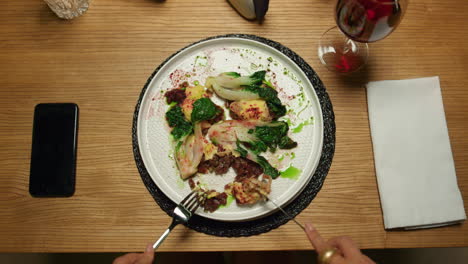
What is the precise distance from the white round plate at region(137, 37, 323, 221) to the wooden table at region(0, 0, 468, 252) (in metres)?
0.08

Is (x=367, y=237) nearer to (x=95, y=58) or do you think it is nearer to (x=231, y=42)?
(x=231, y=42)

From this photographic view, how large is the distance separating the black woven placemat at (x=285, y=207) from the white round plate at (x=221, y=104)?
4 cm

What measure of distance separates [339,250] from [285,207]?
0.65 feet

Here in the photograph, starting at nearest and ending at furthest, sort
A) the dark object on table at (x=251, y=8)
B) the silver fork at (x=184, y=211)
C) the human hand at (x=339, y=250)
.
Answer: the human hand at (x=339, y=250), the silver fork at (x=184, y=211), the dark object on table at (x=251, y=8)

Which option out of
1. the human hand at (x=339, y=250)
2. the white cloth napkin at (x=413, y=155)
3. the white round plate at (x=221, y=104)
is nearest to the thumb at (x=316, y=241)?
the human hand at (x=339, y=250)

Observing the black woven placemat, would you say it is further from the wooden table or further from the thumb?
the thumb

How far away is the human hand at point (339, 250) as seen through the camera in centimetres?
82

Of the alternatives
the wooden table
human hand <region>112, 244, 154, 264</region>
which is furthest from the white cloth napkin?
human hand <region>112, 244, 154, 264</region>

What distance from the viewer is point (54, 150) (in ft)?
3.54

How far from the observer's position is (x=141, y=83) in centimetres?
114

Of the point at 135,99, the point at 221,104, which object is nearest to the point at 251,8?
the point at 221,104

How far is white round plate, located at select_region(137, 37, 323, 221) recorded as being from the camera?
3.27 ft

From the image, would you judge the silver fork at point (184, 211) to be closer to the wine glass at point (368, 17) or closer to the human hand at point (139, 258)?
the human hand at point (139, 258)

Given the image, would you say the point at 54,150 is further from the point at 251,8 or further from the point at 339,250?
the point at 339,250
